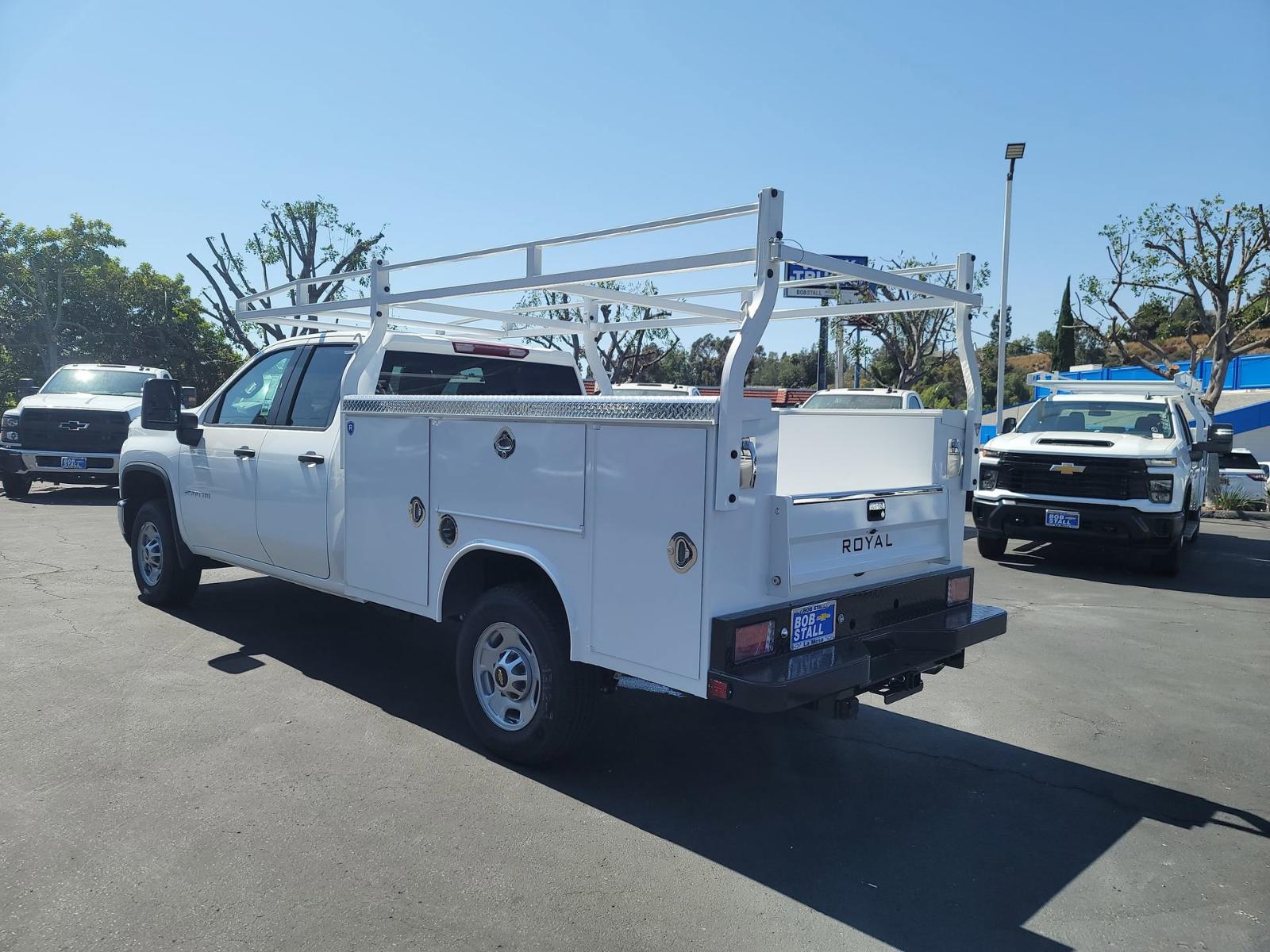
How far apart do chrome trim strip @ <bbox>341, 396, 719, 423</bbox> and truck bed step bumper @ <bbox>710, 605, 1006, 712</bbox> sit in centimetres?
99

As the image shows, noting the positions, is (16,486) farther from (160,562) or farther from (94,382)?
(160,562)

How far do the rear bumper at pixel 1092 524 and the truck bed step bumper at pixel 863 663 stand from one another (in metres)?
5.63

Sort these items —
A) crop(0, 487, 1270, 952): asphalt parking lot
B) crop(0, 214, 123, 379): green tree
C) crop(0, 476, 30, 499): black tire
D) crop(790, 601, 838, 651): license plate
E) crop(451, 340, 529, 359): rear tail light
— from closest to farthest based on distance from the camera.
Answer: crop(0, 487, 1270, 952): asphalt parking lot, crop(790, 601, 838, 651): license plate, crop(451, 340, 529, 359): rear tail light, crop(0, 476, 30, 499): black tire, crop(0, 214, 123, 379): green tree

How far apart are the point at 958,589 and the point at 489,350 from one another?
3217mm

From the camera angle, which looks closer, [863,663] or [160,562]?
[863,663]

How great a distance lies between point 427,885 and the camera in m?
3.32

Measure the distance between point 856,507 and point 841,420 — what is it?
735 millimetres

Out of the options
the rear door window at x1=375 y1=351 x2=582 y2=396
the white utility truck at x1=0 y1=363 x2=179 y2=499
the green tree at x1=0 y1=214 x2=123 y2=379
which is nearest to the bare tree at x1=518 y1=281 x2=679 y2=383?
the rear door window at x1=375 y1=351 x2=582 y2=396

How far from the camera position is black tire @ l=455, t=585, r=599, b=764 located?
13.4 feet

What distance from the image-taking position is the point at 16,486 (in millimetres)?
15016

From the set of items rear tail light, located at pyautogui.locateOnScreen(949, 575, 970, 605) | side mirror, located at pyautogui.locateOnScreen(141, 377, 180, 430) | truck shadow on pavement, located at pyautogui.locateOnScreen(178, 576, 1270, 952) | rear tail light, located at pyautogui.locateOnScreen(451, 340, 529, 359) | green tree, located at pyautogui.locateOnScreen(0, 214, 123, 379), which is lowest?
truck shadow on pavement, located at pyautogui.locateOnScreen(178, 576, 1270, 952)

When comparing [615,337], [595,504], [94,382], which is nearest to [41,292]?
[94,382]

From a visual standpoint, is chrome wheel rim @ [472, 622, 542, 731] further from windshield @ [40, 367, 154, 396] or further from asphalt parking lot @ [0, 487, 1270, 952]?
windshield @ [40, 367, 154, 396]

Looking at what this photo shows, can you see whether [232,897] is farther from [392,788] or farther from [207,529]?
[207,529]
